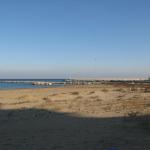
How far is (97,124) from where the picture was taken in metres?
7.65

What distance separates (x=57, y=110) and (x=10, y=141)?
17.9 ft

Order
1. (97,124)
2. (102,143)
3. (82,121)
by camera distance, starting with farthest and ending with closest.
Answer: (82,121), (97,124), (102,143)

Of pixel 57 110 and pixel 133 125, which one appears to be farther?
pixel 57 110

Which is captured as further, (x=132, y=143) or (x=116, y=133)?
(x=116, y=133)

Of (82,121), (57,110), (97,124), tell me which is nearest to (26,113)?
(57,110)

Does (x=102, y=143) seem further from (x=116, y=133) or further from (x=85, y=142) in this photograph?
(x=116, y=133)

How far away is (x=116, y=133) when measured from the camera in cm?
620

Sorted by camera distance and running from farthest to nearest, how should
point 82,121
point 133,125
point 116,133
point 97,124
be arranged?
point 82,121, point 97,124, point 133,125, point 116,133

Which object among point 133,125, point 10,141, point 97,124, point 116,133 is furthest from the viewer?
point 97,124

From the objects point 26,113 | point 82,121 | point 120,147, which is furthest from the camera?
point 26,113

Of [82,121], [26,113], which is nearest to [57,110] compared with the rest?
[26,113]

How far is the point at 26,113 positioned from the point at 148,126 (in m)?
6.76

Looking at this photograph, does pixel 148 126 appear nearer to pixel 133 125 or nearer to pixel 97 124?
pixel 133 125

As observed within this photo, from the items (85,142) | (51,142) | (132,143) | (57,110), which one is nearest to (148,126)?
(132,143)
